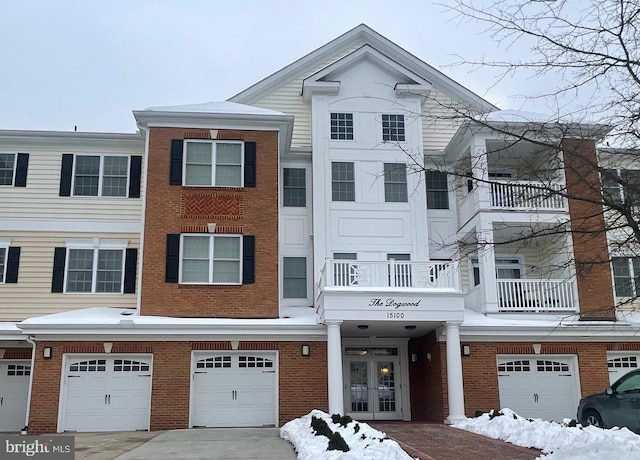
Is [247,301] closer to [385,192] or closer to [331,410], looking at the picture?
[331,410]

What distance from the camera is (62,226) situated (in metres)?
20.5

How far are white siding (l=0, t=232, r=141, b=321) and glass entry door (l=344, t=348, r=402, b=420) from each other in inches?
276

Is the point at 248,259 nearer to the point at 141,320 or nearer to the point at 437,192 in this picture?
the point at 141,320

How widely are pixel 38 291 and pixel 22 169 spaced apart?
13.1ft

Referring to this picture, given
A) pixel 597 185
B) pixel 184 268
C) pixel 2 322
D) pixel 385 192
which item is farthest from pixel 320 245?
pixel 597 185

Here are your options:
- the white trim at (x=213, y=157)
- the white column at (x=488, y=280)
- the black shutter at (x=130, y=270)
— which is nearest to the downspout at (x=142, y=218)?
the black shutter at (x=130, y=270)

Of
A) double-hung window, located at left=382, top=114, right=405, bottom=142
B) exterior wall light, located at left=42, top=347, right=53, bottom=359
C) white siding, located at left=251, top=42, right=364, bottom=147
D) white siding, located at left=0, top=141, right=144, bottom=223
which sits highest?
white siding, located at left=251, top=42, right=364, bottom=147

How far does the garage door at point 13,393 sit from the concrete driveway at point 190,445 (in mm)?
4108

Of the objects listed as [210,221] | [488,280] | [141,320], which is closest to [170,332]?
[141,320]

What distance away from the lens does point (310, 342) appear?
17938 mm

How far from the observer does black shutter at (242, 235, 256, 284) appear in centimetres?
1875

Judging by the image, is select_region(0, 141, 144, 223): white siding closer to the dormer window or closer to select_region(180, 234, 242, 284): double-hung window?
select_region(180, 234, 242, 284): double-hung window

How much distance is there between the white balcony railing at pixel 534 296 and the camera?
64.1 ft

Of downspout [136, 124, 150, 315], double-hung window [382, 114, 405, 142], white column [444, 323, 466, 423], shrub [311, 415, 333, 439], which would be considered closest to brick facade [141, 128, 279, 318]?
downspout [136, 124, 150, 315]
